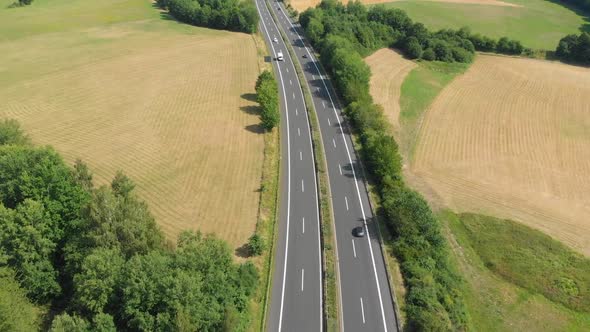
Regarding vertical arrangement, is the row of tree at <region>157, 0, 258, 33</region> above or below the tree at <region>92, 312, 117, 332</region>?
above

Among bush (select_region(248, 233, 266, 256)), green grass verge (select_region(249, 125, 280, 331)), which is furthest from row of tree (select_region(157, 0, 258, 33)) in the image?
bush (select_region(248, 233, 266, 256))

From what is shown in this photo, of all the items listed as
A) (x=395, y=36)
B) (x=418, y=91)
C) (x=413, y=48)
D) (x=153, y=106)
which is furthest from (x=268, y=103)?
(x=395, y=36)

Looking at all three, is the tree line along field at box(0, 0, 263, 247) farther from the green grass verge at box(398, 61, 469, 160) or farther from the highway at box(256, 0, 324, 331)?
the green grass verge at box(398, 61, 469, 160)

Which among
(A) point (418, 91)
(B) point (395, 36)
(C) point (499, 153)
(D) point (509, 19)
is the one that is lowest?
(C) point (499, 153)

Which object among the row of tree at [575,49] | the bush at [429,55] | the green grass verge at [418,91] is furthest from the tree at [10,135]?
the row of tree at [575,49]

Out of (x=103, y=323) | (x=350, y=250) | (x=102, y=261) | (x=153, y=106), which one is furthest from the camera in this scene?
(x=153, y=106)

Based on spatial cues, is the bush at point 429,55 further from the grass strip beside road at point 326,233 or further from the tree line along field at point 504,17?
the grass strip beside road at point 326,233

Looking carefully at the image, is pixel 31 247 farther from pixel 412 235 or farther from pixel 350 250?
pixel 412 235
